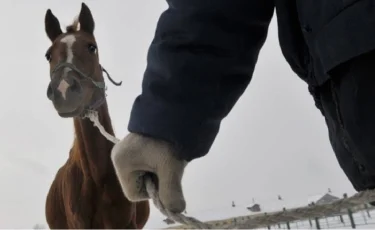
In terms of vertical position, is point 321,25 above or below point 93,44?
below

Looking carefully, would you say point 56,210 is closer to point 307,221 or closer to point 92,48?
point 92,48

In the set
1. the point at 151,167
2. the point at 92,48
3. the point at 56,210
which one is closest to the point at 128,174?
the point at 151,167

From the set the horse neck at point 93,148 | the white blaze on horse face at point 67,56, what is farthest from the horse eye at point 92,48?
the horse neck at point 93,148

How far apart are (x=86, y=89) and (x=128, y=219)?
90 cm

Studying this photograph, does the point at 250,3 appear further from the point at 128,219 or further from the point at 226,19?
the point at 128,219

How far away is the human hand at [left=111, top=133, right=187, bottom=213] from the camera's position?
2.15 feet

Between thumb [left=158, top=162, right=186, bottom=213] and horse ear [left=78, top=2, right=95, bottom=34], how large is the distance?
2682 mm

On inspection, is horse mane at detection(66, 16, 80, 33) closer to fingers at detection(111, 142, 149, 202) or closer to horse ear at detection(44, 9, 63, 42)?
horse ear at detection(44, 9, 63, 42)

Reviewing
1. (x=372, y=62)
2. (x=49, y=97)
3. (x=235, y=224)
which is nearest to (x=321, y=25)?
(x=372, y=62)

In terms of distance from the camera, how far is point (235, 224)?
1.96 feet

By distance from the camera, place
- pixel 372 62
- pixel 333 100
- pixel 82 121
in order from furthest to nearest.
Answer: pixel 82 121 < pixel 333 100 < pixel 372 62

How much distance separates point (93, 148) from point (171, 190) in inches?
77.9

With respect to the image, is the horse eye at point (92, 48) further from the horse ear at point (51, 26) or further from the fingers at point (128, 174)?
the fingers at point (128, 174)

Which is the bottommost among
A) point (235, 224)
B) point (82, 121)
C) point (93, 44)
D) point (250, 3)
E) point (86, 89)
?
point (235, 224)
